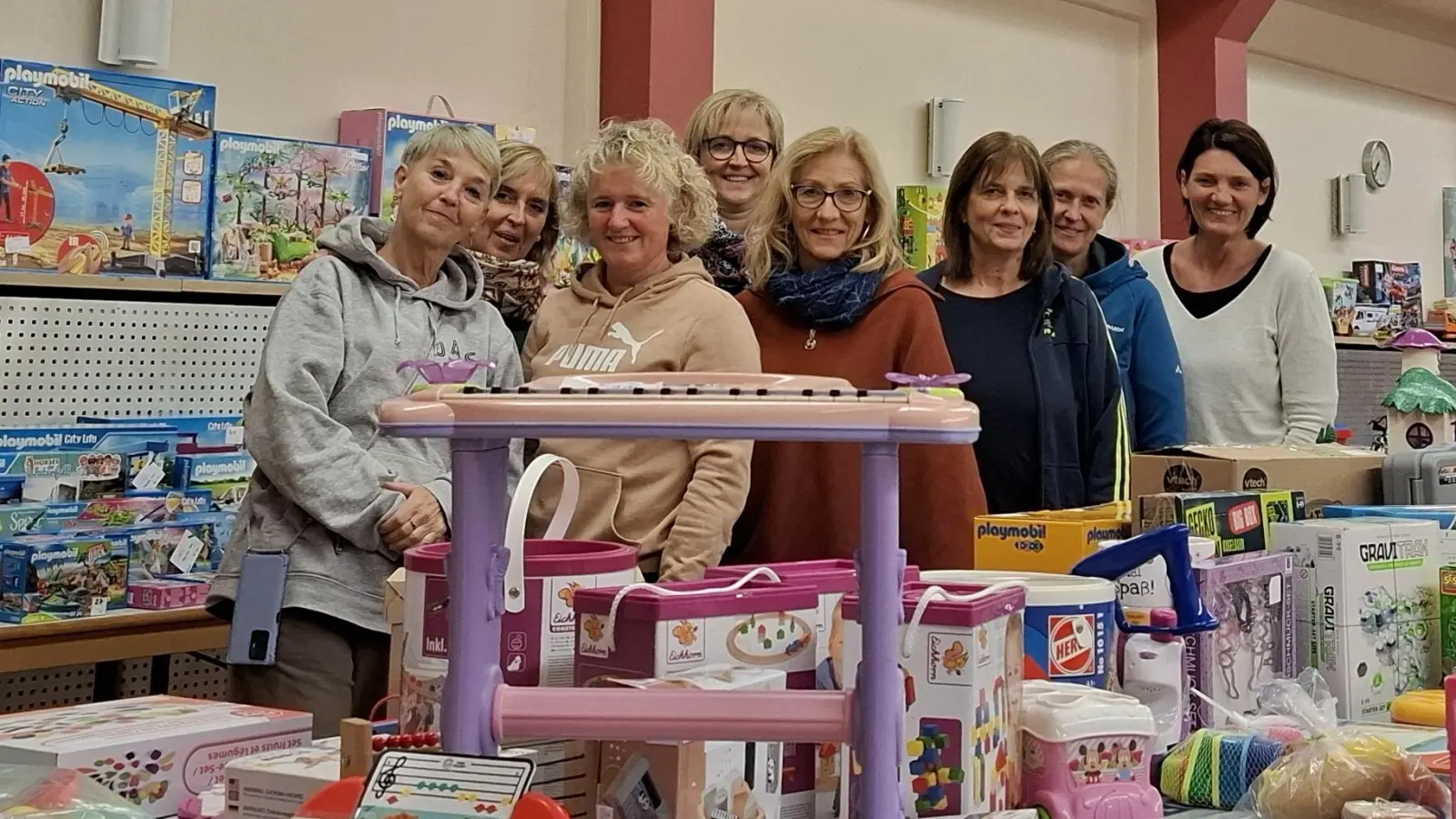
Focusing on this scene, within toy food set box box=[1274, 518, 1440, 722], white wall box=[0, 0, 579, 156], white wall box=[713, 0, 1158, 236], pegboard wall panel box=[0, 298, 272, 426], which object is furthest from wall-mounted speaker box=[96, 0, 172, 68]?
toy food set box box=[1274, 518, 1440, 722]

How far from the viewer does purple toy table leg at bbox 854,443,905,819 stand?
3.49 ft

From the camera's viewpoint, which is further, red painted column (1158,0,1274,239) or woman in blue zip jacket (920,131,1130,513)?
red painted column (1158,0,1274,239)

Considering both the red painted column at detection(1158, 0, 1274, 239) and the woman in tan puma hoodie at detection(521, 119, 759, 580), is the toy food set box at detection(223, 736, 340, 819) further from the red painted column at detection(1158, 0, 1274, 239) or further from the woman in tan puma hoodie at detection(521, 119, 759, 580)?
the red painted column at detection(1158, 0, 1274, 239)

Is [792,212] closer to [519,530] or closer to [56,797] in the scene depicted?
[519,530]

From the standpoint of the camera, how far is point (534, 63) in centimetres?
450

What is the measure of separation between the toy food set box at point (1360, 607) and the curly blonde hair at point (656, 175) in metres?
1.10

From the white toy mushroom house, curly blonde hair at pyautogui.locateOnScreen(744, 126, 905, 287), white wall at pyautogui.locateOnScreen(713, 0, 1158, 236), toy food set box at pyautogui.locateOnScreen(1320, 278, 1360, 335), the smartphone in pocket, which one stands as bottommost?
the smartphone in pocket

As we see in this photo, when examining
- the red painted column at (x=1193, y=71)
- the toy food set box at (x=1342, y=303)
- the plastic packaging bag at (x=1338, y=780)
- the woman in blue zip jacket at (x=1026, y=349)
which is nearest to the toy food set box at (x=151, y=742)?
the plastic packaging bag at (x=1338, y=780)

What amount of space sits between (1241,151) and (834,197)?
3.69 ft

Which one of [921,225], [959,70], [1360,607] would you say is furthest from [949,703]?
[959,70]

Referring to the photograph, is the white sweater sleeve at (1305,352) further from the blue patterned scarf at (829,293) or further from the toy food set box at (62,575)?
the toy food set box at (62,575)

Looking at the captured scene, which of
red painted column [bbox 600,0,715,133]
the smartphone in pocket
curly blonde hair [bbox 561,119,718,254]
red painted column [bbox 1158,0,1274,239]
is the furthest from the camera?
red painted column [bbox 1158,0,1274,239]

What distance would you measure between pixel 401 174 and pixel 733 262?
73 centimetres

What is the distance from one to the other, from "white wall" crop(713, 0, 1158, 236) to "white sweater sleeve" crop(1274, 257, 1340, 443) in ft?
8.06
